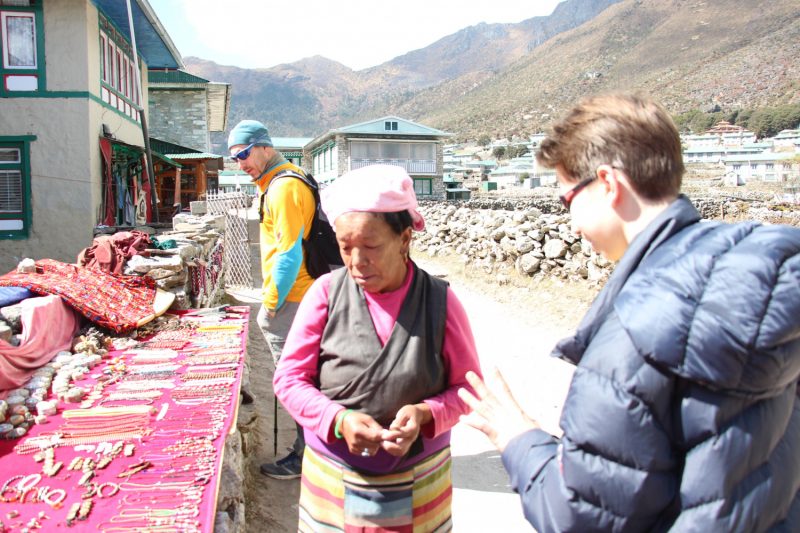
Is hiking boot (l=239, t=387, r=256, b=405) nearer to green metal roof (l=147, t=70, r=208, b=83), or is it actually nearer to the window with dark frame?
the window with dark frame

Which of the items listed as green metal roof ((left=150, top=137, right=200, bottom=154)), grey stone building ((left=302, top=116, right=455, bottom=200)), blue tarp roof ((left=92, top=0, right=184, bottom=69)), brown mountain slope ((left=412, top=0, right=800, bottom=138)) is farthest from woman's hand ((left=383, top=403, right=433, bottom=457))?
brown mountain slope ((left=412, top=0, right=800, bottom=138))

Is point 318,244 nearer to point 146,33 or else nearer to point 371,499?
point 371,499

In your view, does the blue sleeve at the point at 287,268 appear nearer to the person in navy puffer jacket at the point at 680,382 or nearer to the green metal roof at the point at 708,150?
the person in navy puffer jacket at the point at 680,382

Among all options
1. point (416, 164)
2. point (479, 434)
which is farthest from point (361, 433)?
point (416, 164)

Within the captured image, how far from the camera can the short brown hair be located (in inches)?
41.5

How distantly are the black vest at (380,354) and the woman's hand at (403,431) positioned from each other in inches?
3.2

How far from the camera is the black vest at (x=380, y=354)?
1597 millimetres

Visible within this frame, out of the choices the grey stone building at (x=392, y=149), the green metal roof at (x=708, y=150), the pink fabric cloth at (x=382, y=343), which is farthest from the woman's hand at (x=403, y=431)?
the green metal roof at (x=708, y=150)

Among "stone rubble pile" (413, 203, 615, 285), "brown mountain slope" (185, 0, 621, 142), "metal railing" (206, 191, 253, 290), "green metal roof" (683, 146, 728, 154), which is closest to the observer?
"stone rubble pile" (413, 203, 615, 285)

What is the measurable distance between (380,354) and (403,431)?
0.25 meters

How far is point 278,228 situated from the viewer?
293 centimetres

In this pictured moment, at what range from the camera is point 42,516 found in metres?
1.91

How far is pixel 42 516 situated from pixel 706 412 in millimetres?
2301

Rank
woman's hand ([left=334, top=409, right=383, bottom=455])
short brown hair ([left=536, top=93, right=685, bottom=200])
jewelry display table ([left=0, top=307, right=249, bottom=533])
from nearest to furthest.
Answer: short brown hair ([left=536, top=93, right=685, bottom=200]) → woman's hand ([left=334, top=409, right=383, bottom=455]) → jewelry display table ([left=0, top=307, right=249, bottom=533])
